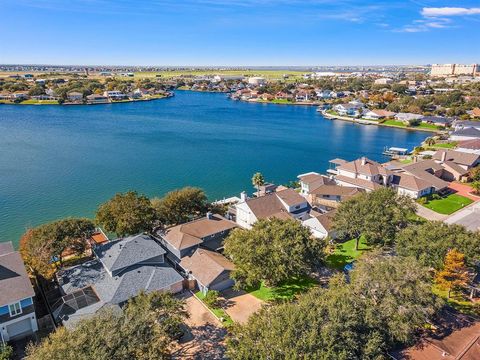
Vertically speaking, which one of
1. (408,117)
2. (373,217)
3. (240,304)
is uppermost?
(408,117)

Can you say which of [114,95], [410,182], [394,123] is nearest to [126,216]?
[410,182]

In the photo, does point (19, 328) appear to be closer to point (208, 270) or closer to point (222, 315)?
point (208, 270)

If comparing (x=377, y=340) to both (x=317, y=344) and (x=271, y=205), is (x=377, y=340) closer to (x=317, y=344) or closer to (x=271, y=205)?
(x=317, y=344)

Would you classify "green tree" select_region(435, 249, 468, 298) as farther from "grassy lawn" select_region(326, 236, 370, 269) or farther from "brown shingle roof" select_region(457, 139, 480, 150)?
"brown shingle roof" select_region(457, 139, 480, 150)

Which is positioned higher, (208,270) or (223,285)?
(208,270)

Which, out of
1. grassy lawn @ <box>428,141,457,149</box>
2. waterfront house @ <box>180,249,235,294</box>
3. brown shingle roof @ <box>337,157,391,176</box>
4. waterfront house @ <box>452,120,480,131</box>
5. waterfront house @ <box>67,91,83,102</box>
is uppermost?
waterfront house @ <box>67,91,83,102</box>

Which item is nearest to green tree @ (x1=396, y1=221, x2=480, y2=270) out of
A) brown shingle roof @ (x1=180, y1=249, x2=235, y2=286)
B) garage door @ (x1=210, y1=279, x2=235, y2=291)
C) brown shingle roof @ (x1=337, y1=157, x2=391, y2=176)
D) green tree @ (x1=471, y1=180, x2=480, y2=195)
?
garage door @ (x1=210, y1=279, x2=235, y2=291)

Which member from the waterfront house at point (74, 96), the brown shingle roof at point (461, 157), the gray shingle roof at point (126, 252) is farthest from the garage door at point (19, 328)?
the waterfront house at point (74, 96)
